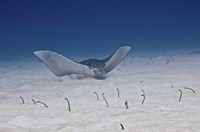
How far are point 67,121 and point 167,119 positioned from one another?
3.50 feet

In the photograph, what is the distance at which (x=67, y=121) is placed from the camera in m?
3.22

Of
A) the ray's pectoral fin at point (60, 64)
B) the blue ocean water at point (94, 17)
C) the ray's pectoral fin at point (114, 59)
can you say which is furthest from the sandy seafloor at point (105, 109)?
the blue ocean water at point (94, 17)

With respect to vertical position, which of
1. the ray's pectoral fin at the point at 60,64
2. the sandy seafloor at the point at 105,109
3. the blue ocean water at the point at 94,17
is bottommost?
the sandy seafloor at the point at 105,109

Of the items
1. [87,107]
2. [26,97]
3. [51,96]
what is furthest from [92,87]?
[87,107]

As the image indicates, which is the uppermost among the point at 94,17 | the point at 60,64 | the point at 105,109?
the point at 94,17

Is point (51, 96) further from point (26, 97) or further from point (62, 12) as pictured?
point (62, 12)

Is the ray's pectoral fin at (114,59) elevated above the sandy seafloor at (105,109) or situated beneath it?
elevated above

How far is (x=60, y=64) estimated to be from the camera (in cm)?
605

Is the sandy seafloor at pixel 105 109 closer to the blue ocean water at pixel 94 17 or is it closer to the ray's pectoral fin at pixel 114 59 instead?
the ray's pectoral fin at pixel 114 59

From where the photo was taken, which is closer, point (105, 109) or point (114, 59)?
point (105, 109)

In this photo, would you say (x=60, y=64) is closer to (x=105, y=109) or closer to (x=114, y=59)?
(x=114, y=59)

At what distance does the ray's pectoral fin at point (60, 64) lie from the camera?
5.92 metres

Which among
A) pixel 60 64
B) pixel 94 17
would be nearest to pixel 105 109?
pixel 60 64

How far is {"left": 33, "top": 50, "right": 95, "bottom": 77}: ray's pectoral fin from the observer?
592 centimetres
